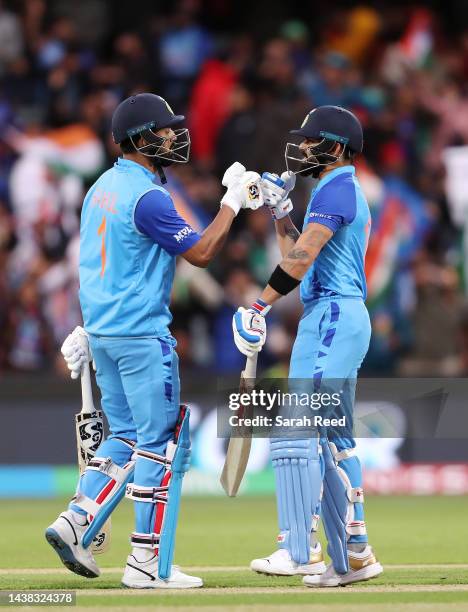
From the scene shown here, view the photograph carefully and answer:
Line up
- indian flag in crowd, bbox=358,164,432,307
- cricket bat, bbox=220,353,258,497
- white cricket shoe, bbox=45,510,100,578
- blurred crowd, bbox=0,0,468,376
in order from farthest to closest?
indian flag in crowd, bbox=358,164,432,307 → blurred crowd, bbox=0,0,468,376 → cricket bat, bbox=220,353,258,497 → white cricket shoe, bbox=45,510,100,578

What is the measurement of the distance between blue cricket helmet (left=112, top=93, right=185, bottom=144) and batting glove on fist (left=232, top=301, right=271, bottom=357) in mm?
973

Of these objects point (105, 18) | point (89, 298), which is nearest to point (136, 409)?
point (89, 298)

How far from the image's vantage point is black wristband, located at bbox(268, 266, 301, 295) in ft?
22.1

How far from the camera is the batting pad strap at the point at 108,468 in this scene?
22.1 feet

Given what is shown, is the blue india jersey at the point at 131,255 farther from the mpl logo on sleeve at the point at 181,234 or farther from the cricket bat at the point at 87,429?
the cricket bat at the point at 87,429

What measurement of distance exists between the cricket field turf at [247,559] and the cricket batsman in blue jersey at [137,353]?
10.3 inches

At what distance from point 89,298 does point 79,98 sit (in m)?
8.07

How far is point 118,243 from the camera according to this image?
670cm

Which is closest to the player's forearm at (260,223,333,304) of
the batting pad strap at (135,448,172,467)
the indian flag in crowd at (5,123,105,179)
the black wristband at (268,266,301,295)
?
the black wristband at (268,266,301,295)

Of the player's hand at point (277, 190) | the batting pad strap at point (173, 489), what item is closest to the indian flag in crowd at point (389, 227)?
the player's hand at point (277, 190)

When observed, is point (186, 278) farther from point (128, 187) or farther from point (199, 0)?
point (128, 187)

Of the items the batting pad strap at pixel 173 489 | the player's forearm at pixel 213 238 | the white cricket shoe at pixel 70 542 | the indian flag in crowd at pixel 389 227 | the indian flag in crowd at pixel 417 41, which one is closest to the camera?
the white cricket shoe at pixel 70 542

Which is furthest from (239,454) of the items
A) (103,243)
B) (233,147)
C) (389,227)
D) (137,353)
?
(233,147)

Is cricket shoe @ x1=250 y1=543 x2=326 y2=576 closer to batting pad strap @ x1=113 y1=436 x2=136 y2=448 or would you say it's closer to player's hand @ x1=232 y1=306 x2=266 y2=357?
batting pad strap @ x1=113 y1=436 x2=136 y2=448
